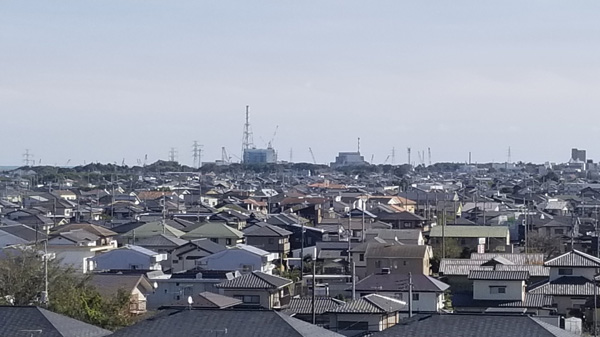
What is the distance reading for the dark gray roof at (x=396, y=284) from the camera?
1820cm

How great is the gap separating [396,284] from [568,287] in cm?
270

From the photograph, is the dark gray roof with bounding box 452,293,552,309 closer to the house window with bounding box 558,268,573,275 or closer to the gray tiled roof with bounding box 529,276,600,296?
the gray tiled roof with bounding box 529,276,600,296

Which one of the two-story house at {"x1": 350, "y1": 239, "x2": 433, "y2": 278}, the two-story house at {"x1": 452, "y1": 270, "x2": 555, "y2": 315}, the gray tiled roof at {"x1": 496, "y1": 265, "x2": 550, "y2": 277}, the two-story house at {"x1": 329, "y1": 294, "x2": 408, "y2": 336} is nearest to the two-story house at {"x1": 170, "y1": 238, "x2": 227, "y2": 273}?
the two-story house at {"x1": 350, "y1": 239, "x2": 433, "y2": 278}

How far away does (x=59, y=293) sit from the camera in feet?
48.0

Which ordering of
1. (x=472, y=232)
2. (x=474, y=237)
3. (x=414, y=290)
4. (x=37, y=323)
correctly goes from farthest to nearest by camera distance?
(x=472, y=232) < (x=474, y=237) < (x=414, y=290) < (x=37, y=323)

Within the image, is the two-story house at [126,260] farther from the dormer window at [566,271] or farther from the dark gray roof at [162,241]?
the dormer window at [566,271]

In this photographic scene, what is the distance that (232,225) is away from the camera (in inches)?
1296

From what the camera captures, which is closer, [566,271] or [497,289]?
[497,289]

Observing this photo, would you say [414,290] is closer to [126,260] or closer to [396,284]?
[396,284]

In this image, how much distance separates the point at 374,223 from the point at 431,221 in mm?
2810

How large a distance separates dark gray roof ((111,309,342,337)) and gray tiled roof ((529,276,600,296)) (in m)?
7.78

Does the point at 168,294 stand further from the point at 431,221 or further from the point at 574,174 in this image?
the point at 574,174

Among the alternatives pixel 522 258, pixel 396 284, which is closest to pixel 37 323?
pixel 396 284

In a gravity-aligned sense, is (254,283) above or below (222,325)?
below
